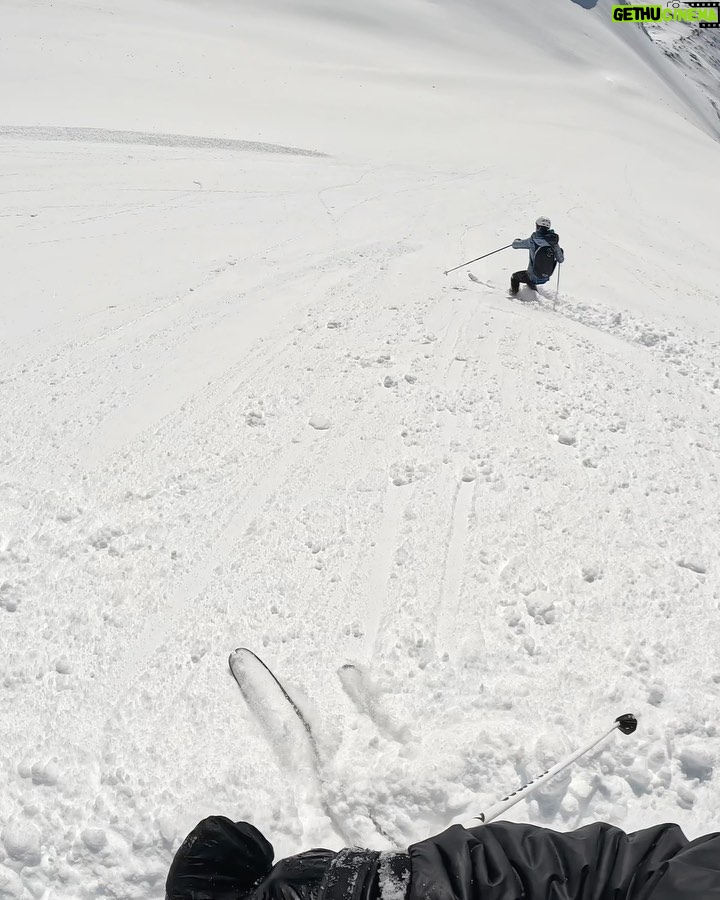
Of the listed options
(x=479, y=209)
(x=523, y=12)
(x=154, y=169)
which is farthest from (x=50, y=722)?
(x=523, y=12)

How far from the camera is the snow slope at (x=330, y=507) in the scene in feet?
11.8

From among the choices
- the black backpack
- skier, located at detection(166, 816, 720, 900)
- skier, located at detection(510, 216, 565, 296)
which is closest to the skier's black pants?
skier, located at detection(510, 216, 565, 296)

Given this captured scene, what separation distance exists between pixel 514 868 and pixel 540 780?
1.41m

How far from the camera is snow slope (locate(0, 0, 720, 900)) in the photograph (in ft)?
11.8

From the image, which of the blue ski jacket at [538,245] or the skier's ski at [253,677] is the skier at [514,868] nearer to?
the skier's ski at [253,677]

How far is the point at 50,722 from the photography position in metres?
3.73

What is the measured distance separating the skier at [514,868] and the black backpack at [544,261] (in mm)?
7335

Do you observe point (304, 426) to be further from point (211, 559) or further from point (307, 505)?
point (211, 559)

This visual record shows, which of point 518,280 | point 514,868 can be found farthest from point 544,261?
point 514,868

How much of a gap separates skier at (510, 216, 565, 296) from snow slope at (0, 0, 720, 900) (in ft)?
1.06

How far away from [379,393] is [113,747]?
3.90m

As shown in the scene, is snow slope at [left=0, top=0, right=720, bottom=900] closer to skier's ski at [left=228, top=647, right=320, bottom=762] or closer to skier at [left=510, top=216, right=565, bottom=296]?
skier's ski at [left=228, top=647, right=320, bottom=762]

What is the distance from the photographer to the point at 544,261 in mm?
8500

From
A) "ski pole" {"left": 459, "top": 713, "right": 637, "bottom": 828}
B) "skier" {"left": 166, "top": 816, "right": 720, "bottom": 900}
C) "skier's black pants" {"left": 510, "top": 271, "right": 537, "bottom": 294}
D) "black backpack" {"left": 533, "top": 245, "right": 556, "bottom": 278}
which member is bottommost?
"ski pole" {"left": 459, "top": 713, "right": 637, "bottom": 828}
